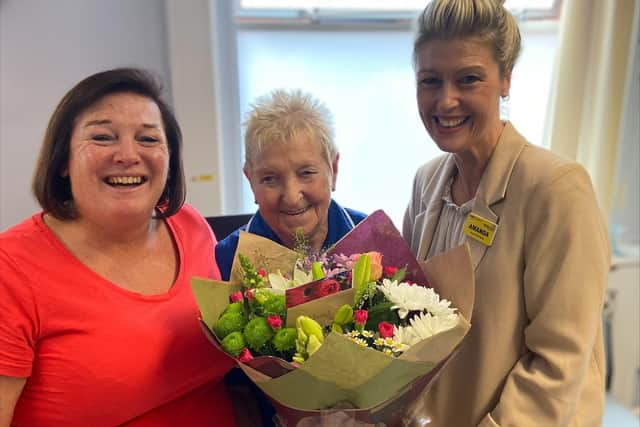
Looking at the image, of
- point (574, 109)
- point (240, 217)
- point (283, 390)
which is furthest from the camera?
point (574, 109)

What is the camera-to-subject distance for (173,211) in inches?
53.2

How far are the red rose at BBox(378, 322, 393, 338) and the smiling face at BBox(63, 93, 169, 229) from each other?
0.70 m

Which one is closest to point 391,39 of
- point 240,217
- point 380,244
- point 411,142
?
point 411,142

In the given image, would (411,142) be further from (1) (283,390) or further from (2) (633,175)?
(1) (283,390)

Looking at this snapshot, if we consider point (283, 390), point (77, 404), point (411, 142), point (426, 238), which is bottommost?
point (77, 404)

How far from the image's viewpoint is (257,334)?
0.81m

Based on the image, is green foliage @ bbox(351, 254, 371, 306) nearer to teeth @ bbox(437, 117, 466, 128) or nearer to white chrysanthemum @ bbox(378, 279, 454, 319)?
white chrysanthemum @ bbox(378, 279, 454, 319)

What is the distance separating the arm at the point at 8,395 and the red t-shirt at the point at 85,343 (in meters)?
0.02

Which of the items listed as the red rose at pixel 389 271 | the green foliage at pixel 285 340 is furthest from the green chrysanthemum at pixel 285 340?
the red rose at pixel 389 271

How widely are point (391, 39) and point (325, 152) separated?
1744 millimetres

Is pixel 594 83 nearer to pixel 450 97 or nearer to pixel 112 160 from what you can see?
pixel 450 97

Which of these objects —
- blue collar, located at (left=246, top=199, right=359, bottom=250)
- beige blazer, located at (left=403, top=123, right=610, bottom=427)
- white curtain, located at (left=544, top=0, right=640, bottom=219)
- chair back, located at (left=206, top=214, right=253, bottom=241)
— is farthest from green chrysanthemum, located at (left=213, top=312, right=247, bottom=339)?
white curtain, located at (left=544, top=0, right=640, bottom=219)

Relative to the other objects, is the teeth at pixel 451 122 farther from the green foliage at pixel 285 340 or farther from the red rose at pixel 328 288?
the green foliage at pixel 285 340

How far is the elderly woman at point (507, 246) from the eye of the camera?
0.96m
